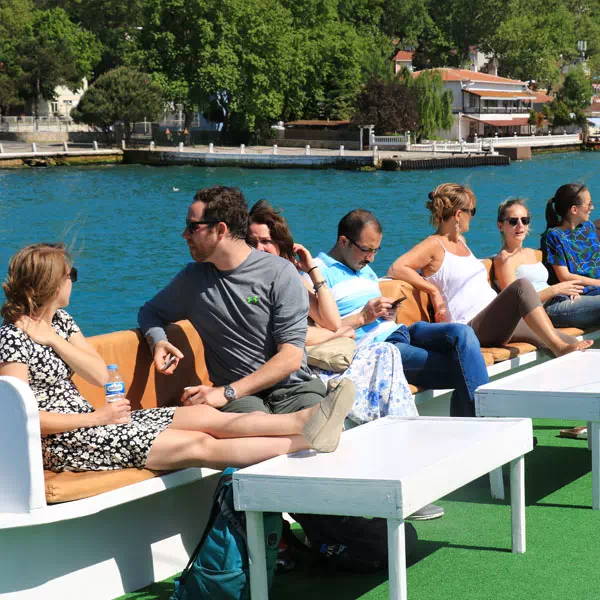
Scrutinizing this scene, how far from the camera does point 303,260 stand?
4469mm

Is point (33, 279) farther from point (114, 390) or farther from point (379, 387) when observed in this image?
point (379, 387)

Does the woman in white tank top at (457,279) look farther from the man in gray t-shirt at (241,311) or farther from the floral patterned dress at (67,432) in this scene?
the floral patterned dress at (67,432)

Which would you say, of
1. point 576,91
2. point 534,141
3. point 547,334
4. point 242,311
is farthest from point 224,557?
point 576,91

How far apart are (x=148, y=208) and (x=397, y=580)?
4151 cm

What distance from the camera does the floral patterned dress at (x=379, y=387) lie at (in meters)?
4.00

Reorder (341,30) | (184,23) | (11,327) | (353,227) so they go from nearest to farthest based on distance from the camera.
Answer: (11,327) < (353,227) < (184,23) < (341,30)

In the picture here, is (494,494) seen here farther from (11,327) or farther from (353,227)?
(11,327)

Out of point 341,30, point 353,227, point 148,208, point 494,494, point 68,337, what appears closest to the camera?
point 68,337

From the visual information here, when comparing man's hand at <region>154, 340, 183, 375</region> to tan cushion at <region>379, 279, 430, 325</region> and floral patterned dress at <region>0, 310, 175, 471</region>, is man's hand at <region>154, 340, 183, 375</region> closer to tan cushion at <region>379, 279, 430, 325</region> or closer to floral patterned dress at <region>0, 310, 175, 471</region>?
floral patterned dress at <region>0, 310, 175, 471</region>

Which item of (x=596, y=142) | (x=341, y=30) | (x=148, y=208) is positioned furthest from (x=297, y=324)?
(x=596, y=142)

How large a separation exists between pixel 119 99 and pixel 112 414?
66.0 m

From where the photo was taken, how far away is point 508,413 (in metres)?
3.98

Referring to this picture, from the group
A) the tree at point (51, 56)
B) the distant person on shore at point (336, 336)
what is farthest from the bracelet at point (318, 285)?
the tree at point (51, 56)

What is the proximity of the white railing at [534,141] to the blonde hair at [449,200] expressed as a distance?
214 feet
